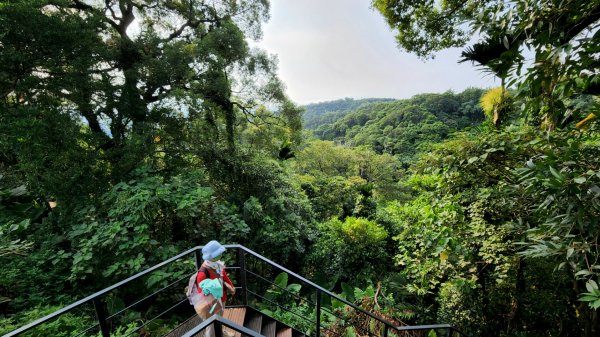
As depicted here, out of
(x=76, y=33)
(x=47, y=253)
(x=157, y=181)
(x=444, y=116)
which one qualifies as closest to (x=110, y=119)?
(x=76, y=33)

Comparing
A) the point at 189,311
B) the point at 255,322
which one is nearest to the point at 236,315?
the point at 255,322

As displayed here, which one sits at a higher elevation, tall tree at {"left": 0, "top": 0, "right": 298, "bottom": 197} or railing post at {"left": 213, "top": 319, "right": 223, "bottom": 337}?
tall tree at {"left": 0, "top": 0, "right": 298, "bottom": 197}

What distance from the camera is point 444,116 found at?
3419 centimetres

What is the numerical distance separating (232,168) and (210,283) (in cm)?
465

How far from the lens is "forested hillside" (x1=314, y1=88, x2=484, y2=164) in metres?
29.2

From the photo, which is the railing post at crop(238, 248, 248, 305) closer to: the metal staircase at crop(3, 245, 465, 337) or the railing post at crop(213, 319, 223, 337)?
the metal staircase at crop(3, 245, 465, 337)

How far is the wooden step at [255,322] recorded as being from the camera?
3407 millimetres

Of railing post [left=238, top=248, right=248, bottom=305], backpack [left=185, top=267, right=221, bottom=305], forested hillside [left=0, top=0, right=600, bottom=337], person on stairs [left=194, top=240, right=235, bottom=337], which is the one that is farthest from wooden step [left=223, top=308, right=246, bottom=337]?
Result: forested hillside [left=0, top=0, right=600, bottom=337]

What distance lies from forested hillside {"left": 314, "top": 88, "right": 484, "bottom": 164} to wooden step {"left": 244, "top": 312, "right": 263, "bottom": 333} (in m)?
24.9

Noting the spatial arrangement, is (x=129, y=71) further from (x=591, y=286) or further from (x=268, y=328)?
(x=591, y=286)

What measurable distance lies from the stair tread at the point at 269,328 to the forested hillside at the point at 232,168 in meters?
0.94

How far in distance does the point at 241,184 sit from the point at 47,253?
391cm

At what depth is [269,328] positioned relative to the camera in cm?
352

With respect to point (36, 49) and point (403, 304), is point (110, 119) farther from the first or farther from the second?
point (403, 304)
